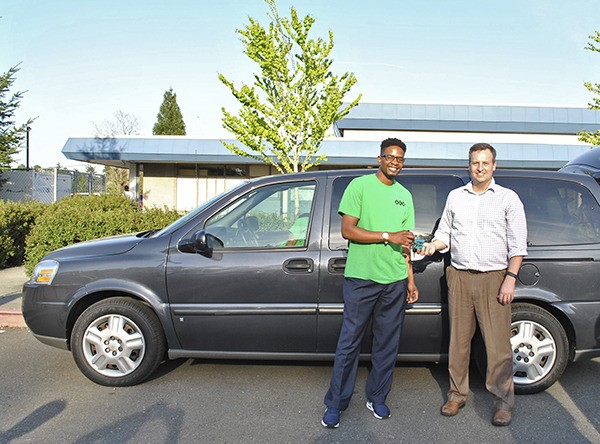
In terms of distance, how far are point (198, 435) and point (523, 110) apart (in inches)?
1005

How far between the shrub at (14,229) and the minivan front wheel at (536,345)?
856cm

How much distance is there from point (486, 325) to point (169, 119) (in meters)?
50.8

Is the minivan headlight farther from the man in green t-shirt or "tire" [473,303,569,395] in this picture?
"tire" [473,303,569,395]

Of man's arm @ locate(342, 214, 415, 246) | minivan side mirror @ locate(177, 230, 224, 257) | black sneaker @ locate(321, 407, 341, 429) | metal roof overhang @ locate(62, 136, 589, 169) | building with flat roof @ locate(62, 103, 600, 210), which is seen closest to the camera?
man's arm @ locate(342, 214, 415, 246)

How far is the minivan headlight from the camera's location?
13.8 feet

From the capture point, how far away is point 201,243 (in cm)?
384

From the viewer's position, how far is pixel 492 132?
25219mm

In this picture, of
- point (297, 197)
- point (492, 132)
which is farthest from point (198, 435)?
point (492, 132)

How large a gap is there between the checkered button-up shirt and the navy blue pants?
1.71 feet

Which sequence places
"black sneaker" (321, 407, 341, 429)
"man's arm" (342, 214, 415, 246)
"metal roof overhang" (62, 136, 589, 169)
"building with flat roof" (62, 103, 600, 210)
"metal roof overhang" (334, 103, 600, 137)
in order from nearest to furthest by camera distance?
"man's arm" (342, 214, 415, 246)
"black sneaker" (321, 407, 341, 429)
"metal roof overhang" (62, 136, 589, 169)
"building with flat roof" (62, 103, 600, 210)
"metal roof overhang" (334, 103, 600, 137)

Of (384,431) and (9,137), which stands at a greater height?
(9,137)

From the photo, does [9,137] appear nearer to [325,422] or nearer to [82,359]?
[82,359]

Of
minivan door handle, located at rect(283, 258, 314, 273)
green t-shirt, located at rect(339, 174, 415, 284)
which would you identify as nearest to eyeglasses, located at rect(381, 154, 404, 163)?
green t-shirt, located at rect(339, 174, 415, 284)

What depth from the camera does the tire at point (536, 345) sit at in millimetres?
3900
